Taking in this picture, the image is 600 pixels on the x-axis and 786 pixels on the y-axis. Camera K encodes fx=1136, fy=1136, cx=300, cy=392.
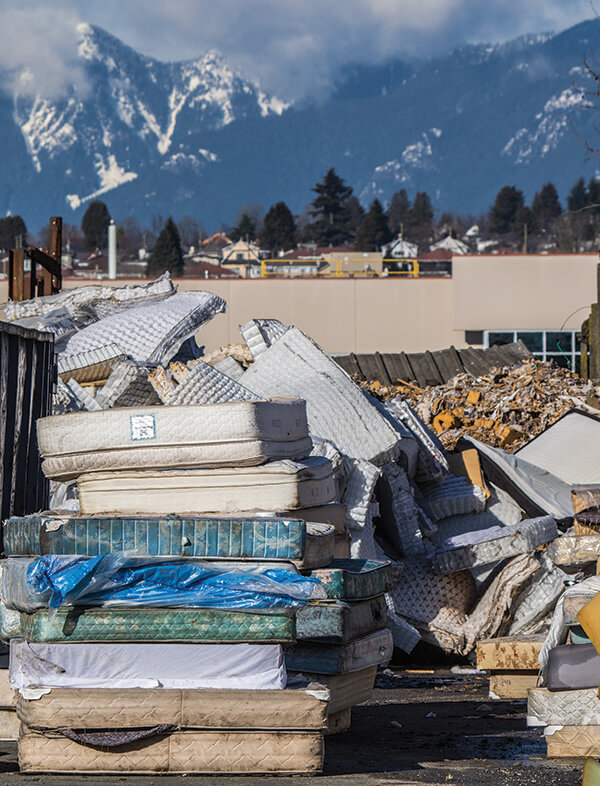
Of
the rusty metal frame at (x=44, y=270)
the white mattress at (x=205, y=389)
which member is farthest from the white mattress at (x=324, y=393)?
the rusty metal frame at (x=44, y=270)

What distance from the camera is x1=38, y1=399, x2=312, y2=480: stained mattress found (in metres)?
4.40

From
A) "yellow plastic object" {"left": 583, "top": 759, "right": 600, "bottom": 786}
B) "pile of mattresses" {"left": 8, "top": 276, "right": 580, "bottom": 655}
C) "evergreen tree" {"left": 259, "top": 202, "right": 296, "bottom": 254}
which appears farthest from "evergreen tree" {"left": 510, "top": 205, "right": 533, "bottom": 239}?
"yellow plastic object" {"left": 583, "top": 759, "right": 600, "bottom": 786}

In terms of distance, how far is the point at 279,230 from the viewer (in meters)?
109

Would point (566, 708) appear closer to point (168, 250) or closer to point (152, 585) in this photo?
point (152, 585)

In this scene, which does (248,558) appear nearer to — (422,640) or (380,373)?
(422,640)

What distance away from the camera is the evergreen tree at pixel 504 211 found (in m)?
129

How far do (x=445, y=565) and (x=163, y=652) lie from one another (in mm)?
3416

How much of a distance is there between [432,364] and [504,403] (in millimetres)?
10524

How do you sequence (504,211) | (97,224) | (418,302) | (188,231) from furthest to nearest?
1. (188,231)
2. (504,211)
3. (97,224)
4. (418,302)

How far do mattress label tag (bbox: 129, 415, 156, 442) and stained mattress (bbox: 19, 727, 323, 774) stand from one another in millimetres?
1196

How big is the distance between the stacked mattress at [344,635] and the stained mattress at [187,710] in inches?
20.4

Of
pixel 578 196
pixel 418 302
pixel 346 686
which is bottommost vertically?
pixel 346 686

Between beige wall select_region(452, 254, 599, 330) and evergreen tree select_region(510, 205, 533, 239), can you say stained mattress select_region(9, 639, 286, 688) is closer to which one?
beige wall select_region(452, 254, 599, 330)

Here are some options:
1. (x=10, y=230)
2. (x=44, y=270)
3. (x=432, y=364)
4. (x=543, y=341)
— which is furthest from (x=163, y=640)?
(x=10, y=230)
